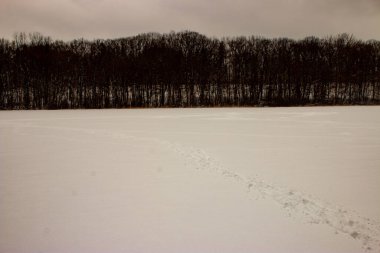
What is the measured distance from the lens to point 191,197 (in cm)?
816

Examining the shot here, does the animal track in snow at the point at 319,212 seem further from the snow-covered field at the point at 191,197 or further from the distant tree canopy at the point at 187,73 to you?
the distant tree canopy at the point at 187,73

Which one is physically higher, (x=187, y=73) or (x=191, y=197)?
(x=187, y=73)

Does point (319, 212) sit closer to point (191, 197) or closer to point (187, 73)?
point (191, 197)

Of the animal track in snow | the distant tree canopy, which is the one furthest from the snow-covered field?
the distant tree canopy

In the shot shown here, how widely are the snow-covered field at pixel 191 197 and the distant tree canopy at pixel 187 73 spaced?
115 feet

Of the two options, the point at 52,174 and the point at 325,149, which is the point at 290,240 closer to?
the point at 52,174

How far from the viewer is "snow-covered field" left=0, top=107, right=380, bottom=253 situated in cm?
599

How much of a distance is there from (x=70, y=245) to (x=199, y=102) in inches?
1744

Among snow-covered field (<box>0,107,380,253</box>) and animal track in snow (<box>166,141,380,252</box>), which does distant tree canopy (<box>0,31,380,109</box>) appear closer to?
snow-covered field (<box>0,107,380,253</box>)

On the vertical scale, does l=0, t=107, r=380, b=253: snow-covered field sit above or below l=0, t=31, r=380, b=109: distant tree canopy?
below

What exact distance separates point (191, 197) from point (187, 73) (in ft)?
146

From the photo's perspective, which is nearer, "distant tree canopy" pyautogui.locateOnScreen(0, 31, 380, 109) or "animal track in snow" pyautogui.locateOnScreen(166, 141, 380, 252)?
"animal track in snow" pyautogui.locateOnScreen(166, 141, 380, 252)

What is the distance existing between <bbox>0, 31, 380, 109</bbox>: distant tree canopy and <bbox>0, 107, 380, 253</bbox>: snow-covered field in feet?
115

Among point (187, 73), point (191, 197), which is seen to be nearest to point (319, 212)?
point (191, 197)
